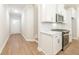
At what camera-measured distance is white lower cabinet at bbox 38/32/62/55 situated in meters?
1.66

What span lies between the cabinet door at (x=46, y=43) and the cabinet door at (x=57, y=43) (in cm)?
7

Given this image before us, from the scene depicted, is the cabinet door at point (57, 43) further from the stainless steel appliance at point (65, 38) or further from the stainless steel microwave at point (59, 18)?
the stainless steel microwave at point (59, 18)

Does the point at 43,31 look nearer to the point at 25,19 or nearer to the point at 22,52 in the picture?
the point at 25,19

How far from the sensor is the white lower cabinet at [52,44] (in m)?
1.66

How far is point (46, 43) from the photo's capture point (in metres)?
1.77

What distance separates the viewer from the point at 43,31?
1.88 meters

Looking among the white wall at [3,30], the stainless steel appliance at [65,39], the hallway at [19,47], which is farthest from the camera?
the white wall at [3,30]

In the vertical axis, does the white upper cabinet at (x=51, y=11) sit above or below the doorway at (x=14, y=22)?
above

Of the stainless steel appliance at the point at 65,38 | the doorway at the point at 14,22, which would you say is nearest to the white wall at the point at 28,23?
the doorway at the point at 14,22

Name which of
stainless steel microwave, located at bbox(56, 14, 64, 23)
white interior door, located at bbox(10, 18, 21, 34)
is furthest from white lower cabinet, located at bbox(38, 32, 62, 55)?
white interior door, located at bbox(10, 18, 21, 34)

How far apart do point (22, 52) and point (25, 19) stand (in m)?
0.60

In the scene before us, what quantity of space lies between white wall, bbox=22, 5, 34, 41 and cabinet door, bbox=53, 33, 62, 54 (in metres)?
0.44

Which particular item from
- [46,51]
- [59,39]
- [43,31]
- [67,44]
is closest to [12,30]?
[43,31]
